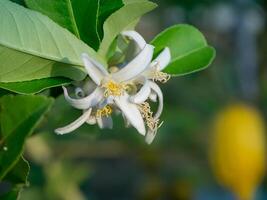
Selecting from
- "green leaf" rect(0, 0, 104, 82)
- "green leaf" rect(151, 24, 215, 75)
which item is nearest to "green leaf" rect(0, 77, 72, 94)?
"green leaf" rect(0, 0, 104, 82)

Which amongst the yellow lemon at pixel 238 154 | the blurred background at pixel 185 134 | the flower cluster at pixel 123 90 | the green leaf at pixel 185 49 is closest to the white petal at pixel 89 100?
the flower cluster at pixel 123 90

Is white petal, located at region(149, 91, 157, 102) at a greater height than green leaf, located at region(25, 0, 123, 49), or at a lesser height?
lesser

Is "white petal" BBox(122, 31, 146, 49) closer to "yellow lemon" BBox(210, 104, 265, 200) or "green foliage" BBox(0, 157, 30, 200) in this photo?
"green foliage" BBox(0, 157, 30, 200)

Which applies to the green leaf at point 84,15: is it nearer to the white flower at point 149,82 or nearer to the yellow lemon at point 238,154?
the white flower at point 149,82

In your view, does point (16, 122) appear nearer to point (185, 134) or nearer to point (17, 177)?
point (17, 177)

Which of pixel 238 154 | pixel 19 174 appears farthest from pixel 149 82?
pixel 238 154

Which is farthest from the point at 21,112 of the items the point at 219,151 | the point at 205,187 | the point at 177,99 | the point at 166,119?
the point at 177,99
